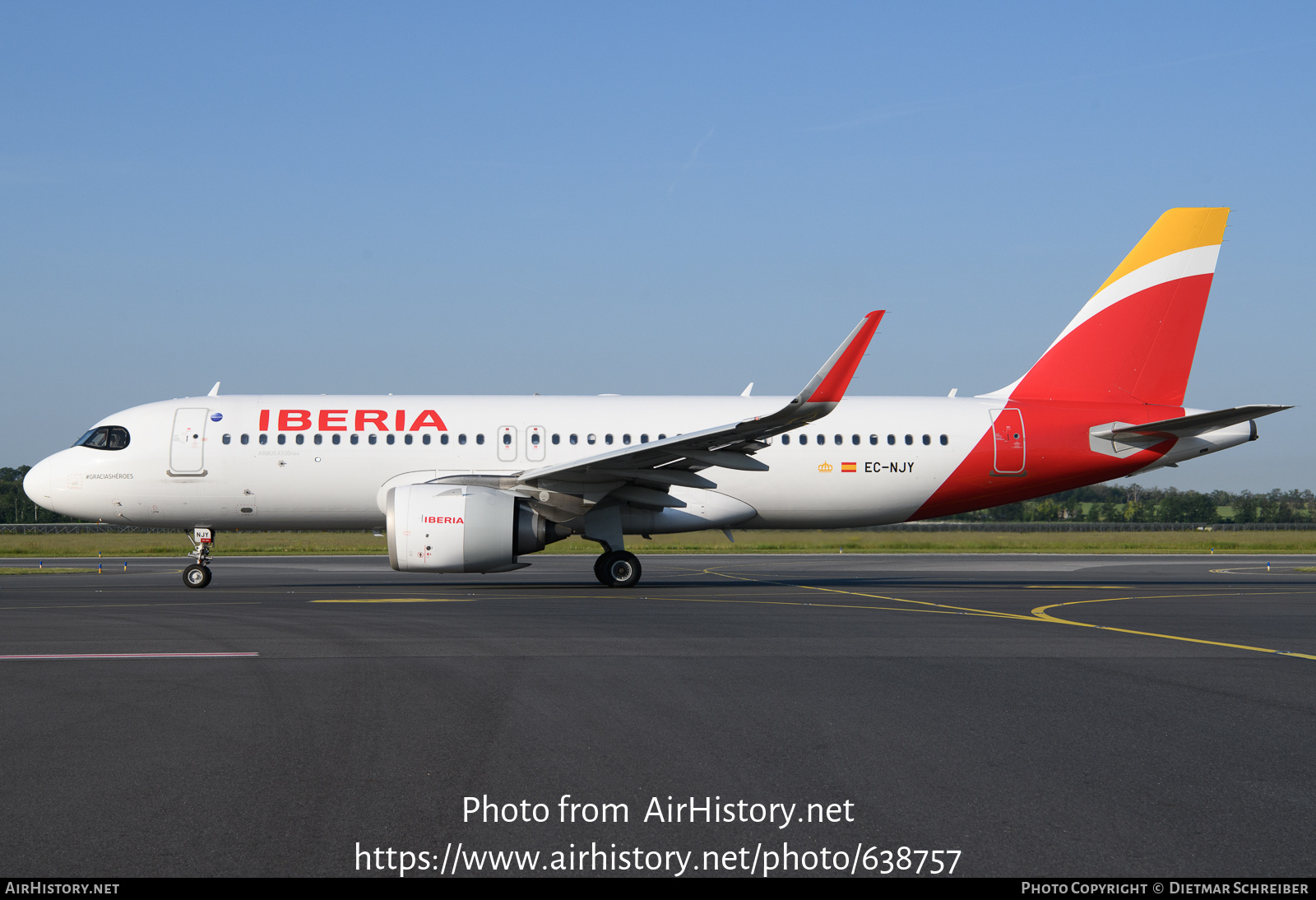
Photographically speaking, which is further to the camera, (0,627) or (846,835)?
(0,627)

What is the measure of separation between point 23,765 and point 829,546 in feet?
131

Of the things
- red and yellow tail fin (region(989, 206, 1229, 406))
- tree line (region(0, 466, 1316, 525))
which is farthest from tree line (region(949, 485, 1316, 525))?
red and yellow tail fin (region(989, 206, 1229, 406))

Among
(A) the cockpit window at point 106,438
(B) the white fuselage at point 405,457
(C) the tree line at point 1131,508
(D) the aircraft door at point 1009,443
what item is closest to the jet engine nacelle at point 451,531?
(B) the white fuselage at point 405,457

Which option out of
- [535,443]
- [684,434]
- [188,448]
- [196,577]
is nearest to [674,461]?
[684,434]

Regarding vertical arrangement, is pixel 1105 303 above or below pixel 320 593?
above

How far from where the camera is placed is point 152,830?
4320 mm

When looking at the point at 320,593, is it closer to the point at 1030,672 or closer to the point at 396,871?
the point at 1030,672

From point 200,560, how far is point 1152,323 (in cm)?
2007

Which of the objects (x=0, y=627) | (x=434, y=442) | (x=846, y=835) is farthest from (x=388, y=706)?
(x=434, y=442)

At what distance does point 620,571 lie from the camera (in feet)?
64.3

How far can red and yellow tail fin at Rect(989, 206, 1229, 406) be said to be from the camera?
2202 cm

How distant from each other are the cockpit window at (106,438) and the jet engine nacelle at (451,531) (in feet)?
22.5

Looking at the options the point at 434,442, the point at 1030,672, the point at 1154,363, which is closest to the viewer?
the point at 1030,672

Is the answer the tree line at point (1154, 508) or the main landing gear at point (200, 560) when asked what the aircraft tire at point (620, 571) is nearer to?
the main landing gear at point (200, 560)
